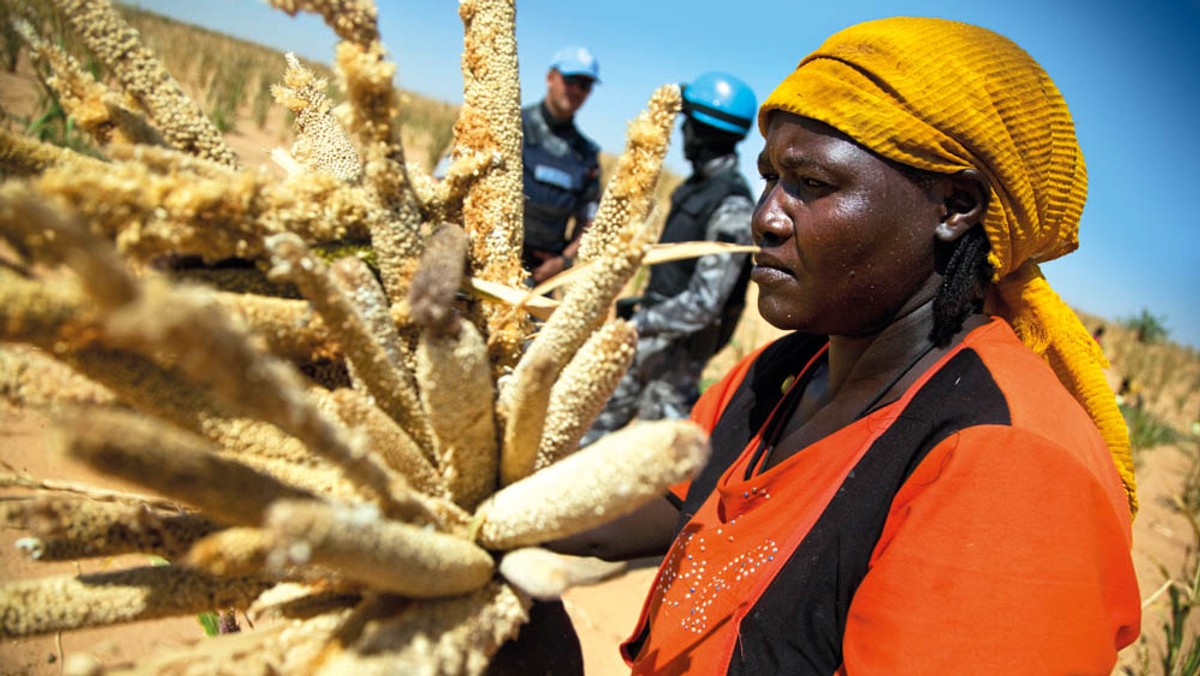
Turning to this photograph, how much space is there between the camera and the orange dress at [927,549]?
0.79 m

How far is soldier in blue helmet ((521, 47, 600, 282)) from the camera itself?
4270 millimetres

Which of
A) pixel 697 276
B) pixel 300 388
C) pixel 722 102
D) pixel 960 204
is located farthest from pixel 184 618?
pixel 722 102

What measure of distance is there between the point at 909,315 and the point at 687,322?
2487 millimetres

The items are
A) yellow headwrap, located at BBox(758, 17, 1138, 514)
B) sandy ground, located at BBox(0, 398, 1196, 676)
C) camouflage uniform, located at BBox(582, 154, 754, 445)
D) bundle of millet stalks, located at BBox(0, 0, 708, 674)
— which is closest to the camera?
bundle of millet stalks, located at BBox(0, 0, 708, 674)

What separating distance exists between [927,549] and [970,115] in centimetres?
71

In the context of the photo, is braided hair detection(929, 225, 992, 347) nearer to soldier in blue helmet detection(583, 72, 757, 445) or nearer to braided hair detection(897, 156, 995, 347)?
braided hair detection(897, 156, 995, 347)

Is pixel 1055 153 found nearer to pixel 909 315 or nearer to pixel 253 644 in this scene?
pixel 909 315

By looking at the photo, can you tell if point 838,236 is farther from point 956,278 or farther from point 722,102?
Answer: point 722,102

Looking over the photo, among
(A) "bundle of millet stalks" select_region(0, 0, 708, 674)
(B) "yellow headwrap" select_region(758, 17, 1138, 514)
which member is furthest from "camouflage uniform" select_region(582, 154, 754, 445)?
(A) "bundle of millet stalks" select_region(0, 0, 708, 674)

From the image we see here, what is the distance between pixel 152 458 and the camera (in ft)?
1.30

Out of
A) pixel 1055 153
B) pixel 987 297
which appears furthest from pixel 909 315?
pixel 1055 153

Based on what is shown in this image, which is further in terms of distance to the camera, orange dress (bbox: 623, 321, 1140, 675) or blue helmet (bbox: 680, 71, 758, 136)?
blue helmet (bbox: 680, 71, 758, 136)

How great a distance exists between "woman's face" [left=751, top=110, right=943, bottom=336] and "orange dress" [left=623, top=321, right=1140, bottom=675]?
0.53ft

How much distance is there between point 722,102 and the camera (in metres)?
3.76
